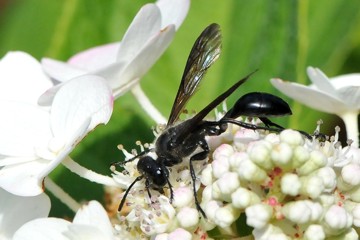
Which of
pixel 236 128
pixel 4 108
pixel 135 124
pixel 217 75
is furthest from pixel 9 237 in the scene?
pixel 217 75

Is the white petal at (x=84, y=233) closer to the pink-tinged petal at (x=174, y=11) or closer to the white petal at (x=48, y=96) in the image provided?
the white petal at (x=48, y=96)

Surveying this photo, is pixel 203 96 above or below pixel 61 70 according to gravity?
below

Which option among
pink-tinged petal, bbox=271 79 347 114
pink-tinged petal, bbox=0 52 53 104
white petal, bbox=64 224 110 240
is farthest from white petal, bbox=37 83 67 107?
pink-tinged petal, bbox=271 79 347 114

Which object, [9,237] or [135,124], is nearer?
[9,237]

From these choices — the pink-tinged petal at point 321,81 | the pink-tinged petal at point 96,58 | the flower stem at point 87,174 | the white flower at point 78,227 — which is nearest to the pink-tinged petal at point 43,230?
the white flower at point 78,227

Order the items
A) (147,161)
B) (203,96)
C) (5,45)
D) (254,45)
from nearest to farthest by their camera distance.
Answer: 1. (147,161)
2. (254,45)
3. (203,96)
4. (5,45)

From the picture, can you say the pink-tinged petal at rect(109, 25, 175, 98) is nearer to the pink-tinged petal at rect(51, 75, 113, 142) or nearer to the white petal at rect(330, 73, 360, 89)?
the pink-tinged petal at rect(51, 75, 113, 142)

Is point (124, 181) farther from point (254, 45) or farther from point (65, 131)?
point (254, 45)
